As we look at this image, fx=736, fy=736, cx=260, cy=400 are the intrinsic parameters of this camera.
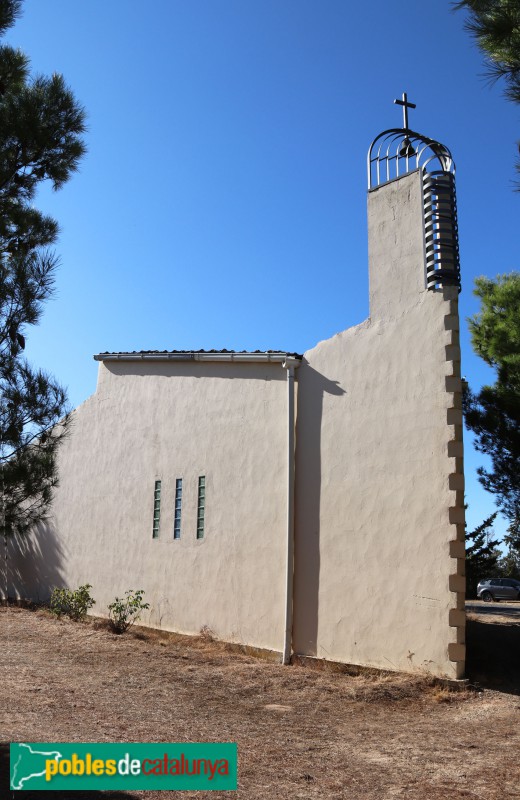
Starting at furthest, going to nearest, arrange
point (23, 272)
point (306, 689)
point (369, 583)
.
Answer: point (369, 583) < point (306, 689) < point (23, 272)

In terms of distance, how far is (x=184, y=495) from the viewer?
12695 millimetres

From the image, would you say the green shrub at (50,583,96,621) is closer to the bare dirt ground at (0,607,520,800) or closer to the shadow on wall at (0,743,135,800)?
the bare dirt ground at (0,607,520,800)

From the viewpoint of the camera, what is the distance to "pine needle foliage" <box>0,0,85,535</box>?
20.2 feet

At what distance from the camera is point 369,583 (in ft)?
31.0

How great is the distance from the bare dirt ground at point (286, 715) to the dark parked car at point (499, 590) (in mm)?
19071

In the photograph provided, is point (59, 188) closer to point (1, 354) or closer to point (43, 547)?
point (1, 354)

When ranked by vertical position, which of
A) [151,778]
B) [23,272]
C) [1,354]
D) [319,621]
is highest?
[23,272]

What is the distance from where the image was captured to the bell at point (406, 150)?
10244mm

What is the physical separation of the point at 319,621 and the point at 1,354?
19.4 ft

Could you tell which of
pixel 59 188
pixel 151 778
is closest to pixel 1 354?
pixel 59 188

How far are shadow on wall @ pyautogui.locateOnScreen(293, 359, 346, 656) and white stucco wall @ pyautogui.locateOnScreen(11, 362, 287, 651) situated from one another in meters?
0.29

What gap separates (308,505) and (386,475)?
1.47 m

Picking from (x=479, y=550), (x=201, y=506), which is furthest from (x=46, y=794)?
(x=479, y=550)

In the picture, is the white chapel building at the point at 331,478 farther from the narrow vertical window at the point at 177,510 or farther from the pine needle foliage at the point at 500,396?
the pine needle foliage at the point at 500,396
